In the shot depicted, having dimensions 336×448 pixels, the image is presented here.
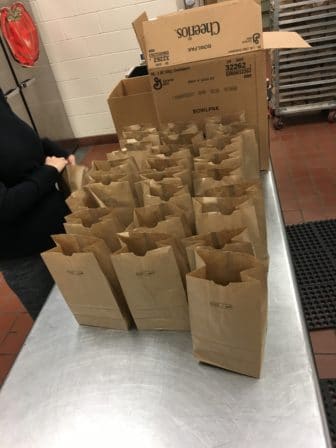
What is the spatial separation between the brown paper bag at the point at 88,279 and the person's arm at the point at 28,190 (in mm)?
415

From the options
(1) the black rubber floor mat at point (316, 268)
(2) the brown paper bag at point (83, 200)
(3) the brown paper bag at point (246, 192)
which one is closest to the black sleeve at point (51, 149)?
(2) the brown paper bag at point (83, 200)

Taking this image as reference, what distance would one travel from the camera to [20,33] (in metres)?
2.87

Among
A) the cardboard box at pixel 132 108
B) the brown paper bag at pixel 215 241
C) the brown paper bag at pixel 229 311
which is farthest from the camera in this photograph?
the cardboard box at pixel 132 108

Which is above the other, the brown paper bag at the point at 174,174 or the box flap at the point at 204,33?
the box flap at the point at 204,33

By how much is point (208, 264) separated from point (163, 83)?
0.83 meters

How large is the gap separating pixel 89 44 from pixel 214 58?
2491mm

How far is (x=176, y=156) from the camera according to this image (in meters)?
1.10

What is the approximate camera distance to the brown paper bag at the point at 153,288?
28.5 inches

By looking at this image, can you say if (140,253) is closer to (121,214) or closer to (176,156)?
(121,214)

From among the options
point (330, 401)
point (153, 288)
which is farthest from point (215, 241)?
point (330, 401)

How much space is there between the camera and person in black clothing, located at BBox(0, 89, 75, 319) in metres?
1.18

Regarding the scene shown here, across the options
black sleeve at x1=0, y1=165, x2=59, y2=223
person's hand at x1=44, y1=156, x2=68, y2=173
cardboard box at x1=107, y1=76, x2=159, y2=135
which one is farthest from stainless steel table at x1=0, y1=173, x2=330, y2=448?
cardboard box at x1=107, y1=76, x2=159, y2=135

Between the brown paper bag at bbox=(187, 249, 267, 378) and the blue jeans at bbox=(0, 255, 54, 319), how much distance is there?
79cm

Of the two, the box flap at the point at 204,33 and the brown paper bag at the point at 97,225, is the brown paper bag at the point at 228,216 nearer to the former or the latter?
the brown paper bag at the point at 97,225
